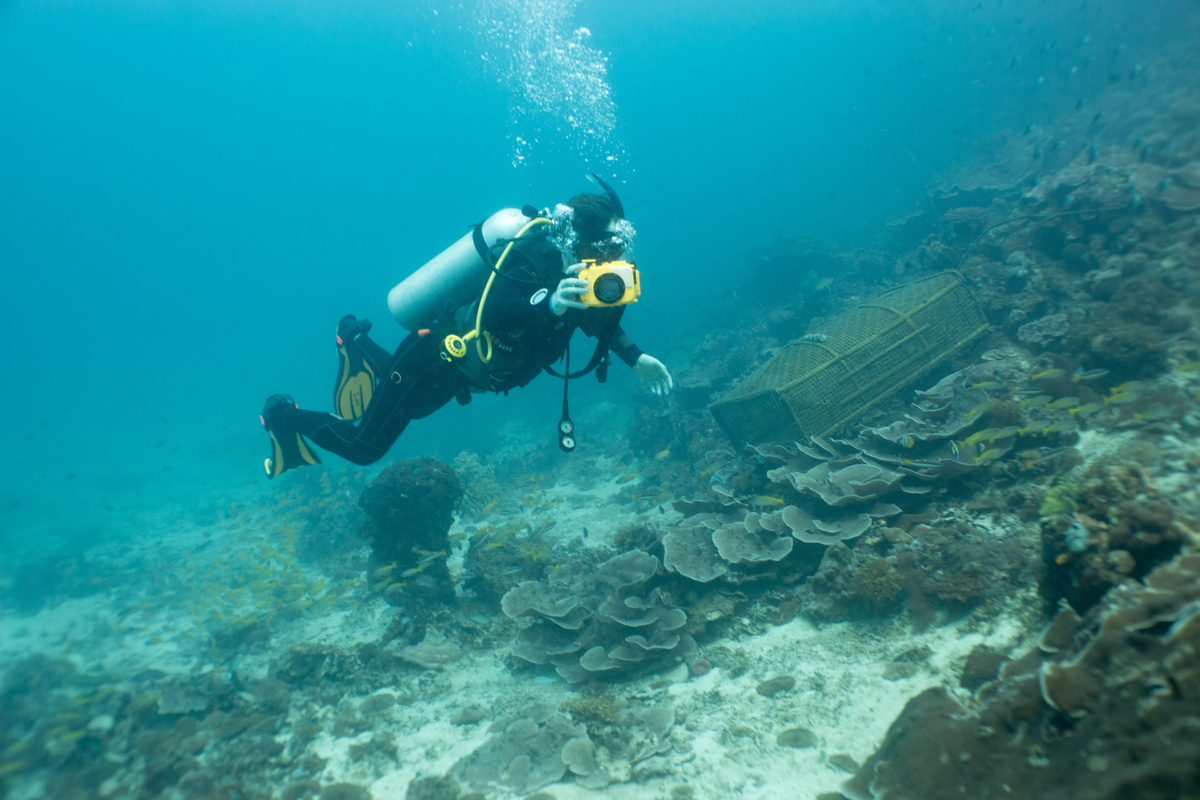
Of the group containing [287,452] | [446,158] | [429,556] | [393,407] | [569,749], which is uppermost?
[446,158]

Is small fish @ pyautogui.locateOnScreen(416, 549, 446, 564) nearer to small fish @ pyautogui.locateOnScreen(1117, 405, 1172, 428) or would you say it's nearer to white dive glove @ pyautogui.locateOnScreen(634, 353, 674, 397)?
white dive glove @ pyautogui.locateOnScreen(634, 353, 674, 397)

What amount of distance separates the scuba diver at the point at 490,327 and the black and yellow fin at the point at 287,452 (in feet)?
0.04

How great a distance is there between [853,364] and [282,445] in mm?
8125

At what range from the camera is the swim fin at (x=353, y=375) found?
598cm

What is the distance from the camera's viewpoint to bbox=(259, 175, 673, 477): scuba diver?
4.13 m

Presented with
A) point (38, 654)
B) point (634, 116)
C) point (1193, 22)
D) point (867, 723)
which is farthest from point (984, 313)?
point (634, 116)

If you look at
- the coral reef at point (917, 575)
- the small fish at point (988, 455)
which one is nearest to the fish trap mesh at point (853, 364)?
the small fish at point (988, 455)

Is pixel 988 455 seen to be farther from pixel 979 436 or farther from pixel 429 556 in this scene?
pixel 429 556

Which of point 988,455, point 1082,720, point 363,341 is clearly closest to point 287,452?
point 363,341

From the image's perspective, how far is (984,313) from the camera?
7.64 metres

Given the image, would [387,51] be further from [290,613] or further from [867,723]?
[867,723]

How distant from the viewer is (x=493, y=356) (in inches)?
172

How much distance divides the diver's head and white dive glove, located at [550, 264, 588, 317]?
414 mm

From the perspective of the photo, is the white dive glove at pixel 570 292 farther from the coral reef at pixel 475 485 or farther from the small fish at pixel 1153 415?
the coral reef at pixel 475 485
